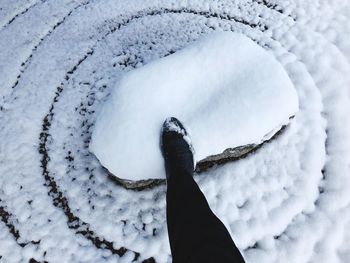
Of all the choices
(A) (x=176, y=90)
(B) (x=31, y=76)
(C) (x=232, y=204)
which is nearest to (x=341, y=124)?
(C) (x=232, y=204)

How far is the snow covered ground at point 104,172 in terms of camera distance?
1.57 meters

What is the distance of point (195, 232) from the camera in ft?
3.64

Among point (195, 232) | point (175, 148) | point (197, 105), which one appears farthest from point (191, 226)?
point (197, 105)

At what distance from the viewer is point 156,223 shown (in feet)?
5.30

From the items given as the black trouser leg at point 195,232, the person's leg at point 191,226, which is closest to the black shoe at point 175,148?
the person's leg at point 191,226

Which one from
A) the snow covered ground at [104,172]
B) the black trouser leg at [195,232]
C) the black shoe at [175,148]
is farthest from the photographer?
the snow covered ground at [104,172]

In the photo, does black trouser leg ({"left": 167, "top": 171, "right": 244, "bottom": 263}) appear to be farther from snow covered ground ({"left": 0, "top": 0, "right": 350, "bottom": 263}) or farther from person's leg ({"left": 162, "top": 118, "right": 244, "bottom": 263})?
snow covered ground ({"left": 0, "top": 0, "right": 350, "bottom": 263})

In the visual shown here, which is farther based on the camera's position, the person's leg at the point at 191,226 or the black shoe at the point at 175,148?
the black shoe at the point at 175,148

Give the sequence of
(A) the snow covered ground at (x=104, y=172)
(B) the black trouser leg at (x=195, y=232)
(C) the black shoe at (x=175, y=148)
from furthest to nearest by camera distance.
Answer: (A) the snow covered ground at (x=104, y=172)
(C) the black shoe at (x=175, y=148)
(B) the black trouser leg at (x=195, y=232)

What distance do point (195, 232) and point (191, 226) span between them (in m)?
0.03

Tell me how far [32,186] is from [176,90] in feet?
2.97

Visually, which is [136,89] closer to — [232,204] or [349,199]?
[232,204]

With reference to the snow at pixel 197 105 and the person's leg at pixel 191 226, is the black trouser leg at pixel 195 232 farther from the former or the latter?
the snow at pixel 197 105

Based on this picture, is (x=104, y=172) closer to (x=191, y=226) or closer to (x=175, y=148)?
(x=175, y=148)
